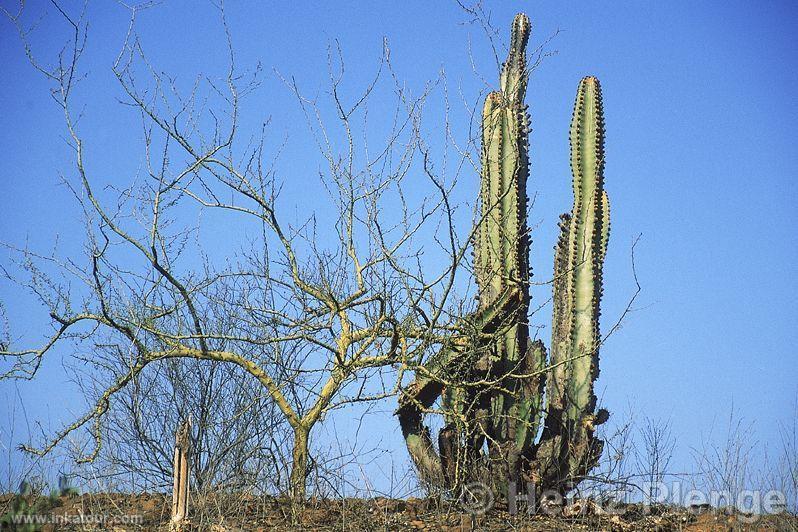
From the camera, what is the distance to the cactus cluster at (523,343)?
23.2 feet

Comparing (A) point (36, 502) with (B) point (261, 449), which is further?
(B) point (261, 449)

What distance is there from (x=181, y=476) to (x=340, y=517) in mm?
1433

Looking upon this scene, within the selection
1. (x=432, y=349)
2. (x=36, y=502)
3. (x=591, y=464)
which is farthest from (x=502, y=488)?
(x=36, y=502)

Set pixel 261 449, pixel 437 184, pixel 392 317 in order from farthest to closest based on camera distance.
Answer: pixel 261 449 → pixel 392 317 → pixel 437 184

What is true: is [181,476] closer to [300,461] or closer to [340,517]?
[300,461]

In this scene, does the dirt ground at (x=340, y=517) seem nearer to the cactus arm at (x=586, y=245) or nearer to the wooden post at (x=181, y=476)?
the wooden post at (x=181, y=476)

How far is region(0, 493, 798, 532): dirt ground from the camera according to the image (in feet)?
20.0

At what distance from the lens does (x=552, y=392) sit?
731cm

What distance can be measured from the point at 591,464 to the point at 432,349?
74.4 inches

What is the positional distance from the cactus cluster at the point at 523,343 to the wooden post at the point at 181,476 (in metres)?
1.97

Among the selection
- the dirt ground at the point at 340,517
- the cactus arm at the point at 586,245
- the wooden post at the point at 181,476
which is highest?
the cactus arm at the point at 586,245

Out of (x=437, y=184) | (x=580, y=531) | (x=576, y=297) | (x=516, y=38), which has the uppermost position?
(x=516, y=38)

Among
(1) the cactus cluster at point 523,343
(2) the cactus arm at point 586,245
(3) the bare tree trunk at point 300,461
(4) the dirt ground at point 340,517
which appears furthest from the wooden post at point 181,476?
(2) the cactus arm at point 586,245

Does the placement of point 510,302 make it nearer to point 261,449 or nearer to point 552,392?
point 552,392
